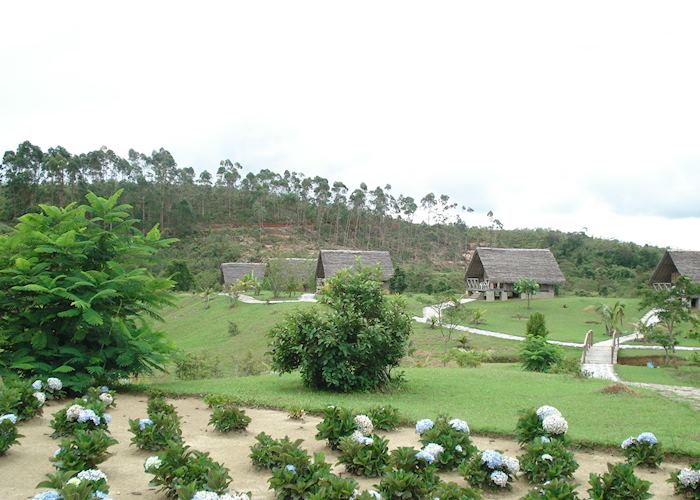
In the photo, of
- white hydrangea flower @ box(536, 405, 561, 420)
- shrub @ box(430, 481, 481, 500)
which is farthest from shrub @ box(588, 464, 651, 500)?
white hydrangea flower @ box(536, 405, 561, 420)

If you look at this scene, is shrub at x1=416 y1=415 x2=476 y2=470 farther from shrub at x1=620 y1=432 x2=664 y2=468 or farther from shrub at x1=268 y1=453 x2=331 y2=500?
shrub at x1=620 y1=432 x2=664 y2=468

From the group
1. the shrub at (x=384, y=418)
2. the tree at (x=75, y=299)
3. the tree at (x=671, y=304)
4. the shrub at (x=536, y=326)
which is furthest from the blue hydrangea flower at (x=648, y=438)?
the shrub at (x=536, y=326)

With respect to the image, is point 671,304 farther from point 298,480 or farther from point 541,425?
point 298,480

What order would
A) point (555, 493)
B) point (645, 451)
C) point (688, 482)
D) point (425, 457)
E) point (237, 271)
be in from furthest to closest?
point (237, 271)
point (645, 451)
point (425, 457)
point (688, 482)
point (555, 493)

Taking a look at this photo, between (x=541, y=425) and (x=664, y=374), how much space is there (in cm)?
1361

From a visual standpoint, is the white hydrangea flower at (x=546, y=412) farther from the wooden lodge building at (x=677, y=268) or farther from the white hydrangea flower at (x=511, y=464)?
the wooden lodge building at (x=677, y=268)

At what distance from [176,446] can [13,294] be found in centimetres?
582

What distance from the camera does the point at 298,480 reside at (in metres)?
4.70

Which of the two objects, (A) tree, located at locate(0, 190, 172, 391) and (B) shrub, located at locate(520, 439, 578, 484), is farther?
(A) tree, located at locate(0, 190, 172, 391)

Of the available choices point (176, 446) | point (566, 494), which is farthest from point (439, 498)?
point (176, 446)

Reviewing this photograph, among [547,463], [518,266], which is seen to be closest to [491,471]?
[547,463]

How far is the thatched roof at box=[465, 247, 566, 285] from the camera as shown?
40.2 meters

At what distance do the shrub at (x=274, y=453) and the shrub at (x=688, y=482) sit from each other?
3.05 meters

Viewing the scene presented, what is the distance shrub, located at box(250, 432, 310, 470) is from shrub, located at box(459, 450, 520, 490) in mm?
1441
